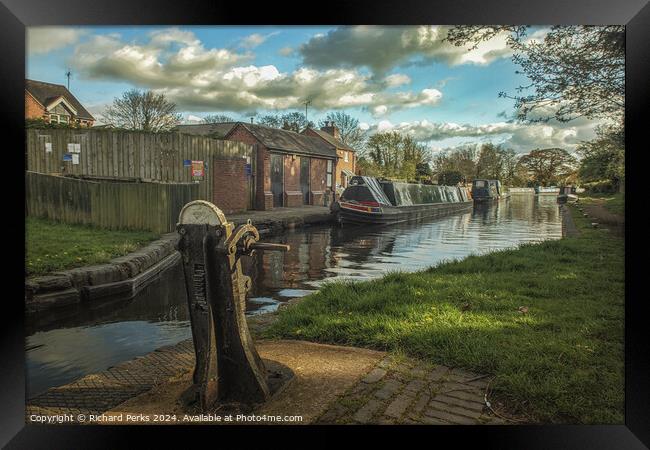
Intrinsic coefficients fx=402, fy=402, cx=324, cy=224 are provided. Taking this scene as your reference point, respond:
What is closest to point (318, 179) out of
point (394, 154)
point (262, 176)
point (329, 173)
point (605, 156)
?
point (329, 173)

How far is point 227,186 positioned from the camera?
3.61 metres

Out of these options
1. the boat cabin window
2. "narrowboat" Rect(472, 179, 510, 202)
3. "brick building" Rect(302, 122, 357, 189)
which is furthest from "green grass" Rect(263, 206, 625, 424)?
"brick building" Rect(302, 122, 357, 189)

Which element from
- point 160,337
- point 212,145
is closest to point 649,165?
A: point 212,145

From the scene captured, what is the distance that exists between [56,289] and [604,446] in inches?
158

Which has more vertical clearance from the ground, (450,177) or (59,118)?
(59,118)

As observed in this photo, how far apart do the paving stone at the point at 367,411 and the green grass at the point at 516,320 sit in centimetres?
60

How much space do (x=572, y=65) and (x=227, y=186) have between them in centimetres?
293

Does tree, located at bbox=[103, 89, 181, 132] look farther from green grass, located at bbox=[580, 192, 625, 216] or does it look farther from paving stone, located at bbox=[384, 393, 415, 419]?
green grass, located at bbox=[580, 192, 625, 216]

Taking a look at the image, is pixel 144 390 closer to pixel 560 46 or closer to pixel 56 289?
pixel 56 289

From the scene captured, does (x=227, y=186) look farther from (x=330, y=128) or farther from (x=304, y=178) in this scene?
(x=330, y=128)

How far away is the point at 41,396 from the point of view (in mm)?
2537

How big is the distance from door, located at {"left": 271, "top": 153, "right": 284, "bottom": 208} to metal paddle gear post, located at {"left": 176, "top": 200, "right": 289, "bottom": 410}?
6.45 ft

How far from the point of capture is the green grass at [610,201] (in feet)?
9.36
